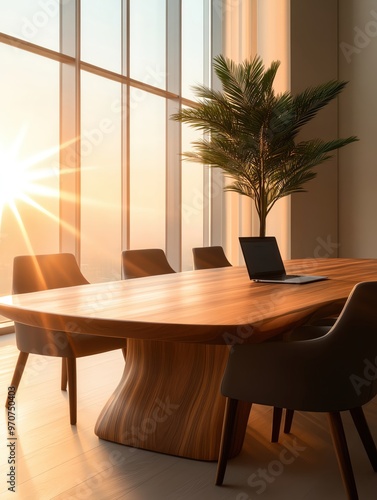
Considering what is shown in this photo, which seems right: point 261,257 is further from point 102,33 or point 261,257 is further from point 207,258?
point 102,33

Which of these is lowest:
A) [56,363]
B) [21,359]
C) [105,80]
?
[56,363]

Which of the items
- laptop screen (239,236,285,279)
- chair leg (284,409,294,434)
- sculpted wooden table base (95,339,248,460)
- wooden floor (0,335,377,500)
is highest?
laptop screen (239,236,285,279)

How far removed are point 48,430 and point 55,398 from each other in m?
0.50

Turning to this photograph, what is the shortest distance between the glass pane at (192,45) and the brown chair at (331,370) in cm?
571

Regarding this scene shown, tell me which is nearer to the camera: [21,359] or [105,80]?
[21,359]

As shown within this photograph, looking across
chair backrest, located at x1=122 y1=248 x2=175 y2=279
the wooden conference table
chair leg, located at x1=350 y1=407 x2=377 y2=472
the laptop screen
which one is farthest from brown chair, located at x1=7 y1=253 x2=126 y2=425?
chair leg, located at x1=350 y1=407 x2=377 y2=472

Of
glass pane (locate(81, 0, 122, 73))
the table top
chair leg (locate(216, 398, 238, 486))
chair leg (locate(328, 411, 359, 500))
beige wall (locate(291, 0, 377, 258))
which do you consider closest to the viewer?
the table top

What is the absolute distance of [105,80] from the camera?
5871 millimetres

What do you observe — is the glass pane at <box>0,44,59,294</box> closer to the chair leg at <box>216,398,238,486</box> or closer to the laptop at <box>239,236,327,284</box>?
the laptop at <box>239,236,327,284</box>

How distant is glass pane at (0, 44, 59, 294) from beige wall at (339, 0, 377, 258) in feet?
15.3

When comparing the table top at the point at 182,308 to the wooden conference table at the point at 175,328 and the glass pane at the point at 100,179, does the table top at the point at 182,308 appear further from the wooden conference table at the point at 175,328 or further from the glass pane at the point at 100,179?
the glass pane at the point at 100,179

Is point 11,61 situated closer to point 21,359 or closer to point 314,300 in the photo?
point 21,359

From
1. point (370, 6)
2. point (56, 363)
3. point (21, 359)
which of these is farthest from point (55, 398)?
point (370, 6)

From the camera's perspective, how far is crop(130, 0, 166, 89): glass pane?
623 centimetres
